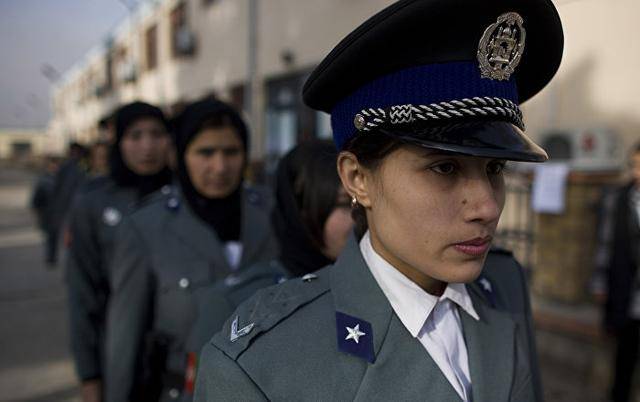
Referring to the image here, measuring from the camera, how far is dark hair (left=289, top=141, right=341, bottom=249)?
64.2 inches

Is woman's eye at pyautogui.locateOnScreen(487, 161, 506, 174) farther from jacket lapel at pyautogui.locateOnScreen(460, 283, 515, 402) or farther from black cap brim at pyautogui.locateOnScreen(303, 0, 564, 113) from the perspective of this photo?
jacket lapel at pyautogui.locateOnScreen(460, 283, 515, 402)

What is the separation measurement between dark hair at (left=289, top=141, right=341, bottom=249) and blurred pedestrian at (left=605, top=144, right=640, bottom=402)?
8.02ft

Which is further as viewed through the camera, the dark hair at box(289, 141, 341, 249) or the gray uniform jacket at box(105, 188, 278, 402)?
the gray uniform jacket at box(105, 188, 278, 402)

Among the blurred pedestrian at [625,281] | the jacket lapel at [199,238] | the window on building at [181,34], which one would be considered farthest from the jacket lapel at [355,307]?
the window on building at [181,34]

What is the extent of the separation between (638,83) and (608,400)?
8.19 feet

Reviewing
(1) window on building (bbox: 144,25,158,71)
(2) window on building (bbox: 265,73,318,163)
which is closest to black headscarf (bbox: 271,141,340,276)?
(2) window on building (bbox: 265,73,318,163)

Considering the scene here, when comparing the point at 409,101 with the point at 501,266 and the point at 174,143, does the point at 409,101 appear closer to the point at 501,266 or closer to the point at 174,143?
the point at 501,266

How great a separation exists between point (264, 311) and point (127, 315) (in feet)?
3.62

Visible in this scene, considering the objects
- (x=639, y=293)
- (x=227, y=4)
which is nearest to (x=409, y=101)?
(x=639, y=293)

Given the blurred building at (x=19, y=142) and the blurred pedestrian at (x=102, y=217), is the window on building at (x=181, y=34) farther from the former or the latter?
the blurred building at (x=19, y=142)

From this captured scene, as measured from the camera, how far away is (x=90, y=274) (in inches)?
99.1

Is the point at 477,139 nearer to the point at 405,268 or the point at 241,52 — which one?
the point at 405,268

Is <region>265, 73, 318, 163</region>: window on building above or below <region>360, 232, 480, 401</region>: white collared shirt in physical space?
above

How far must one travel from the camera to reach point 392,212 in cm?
101
